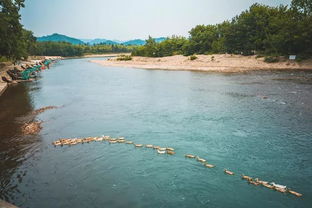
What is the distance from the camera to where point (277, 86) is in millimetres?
39000

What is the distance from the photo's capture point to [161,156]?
51.4ft

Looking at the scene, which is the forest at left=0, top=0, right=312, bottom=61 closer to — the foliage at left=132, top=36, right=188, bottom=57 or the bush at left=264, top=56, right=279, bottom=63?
the bush at left=264, top=56, right=279, bottom=63

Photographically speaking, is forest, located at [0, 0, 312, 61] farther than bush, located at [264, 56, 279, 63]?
No

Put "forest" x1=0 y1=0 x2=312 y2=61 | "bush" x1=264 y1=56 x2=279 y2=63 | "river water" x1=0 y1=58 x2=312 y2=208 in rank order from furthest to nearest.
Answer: "bush" x1=264 y1=56 x2=279 y2=63
"forest" x1=0 y1=0 x2=312 y2=61
"river water" x1=0 y1=58 x2=312 y2=208

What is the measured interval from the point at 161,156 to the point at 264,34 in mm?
67117

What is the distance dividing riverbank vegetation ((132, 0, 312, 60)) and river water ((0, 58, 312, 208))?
36222 mm

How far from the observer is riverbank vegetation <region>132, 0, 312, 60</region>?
58688mm

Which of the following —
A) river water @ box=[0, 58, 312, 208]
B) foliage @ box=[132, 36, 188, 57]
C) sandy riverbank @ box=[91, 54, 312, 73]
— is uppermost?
foliage @ box=[132, 36, 188, 57]

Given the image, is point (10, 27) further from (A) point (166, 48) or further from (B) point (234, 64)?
(A) point (166, 48)

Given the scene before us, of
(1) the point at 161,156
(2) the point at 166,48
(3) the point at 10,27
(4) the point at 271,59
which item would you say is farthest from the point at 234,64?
(1) the point at 161,156

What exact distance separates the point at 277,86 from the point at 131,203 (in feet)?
117

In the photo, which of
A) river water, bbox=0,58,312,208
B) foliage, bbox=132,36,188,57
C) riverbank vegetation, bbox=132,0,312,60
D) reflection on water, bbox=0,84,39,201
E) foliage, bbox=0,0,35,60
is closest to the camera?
river water, bbox=0,58,312,208

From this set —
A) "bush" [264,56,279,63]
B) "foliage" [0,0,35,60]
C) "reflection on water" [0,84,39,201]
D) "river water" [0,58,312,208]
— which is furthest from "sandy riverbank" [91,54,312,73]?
"reflection on water" [0,84,39,201]

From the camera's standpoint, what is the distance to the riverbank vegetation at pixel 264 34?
58.7 m
